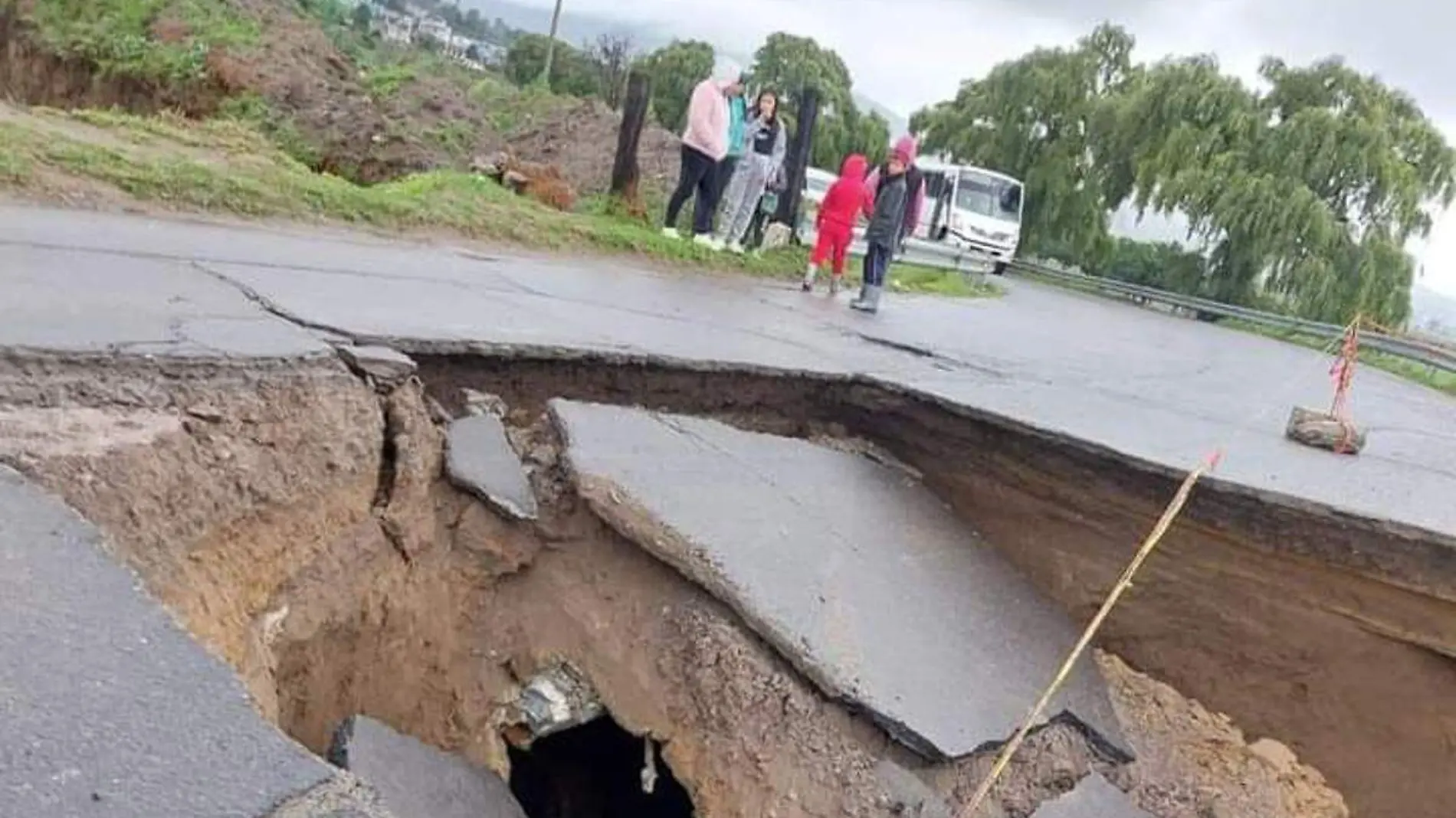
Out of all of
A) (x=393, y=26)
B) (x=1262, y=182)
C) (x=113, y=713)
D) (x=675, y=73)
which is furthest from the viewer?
(x=393, y=26)

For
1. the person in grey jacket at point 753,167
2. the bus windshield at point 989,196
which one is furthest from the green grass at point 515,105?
the bus windshield at point 989,196

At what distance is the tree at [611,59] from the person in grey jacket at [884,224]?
25767mm

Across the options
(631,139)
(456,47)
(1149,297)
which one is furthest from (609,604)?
(456,47)

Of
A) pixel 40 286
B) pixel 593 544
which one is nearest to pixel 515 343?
pixel 593 544

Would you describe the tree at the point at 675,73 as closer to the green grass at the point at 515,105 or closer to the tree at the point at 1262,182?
the tree at the point at 1262,182

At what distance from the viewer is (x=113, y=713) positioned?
2.09 meters

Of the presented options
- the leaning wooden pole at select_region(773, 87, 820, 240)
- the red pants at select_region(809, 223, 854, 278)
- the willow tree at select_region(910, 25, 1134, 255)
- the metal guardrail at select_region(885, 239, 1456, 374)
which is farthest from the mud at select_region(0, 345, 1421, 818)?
the willow tree at select_region(910, 25, 1134, 255)

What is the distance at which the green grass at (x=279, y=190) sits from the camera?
792cm

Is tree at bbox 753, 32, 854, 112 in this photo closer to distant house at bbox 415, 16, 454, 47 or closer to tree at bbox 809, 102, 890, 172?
tree at bbox 809, 102, 890, 172

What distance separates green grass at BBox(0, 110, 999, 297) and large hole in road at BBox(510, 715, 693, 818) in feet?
15.5

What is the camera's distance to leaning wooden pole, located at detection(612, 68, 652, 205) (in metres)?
13.2

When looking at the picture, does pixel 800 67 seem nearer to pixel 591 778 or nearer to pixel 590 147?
pixel 590 147

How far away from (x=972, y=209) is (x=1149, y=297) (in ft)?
22.2

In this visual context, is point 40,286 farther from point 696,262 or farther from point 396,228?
point 696,262
